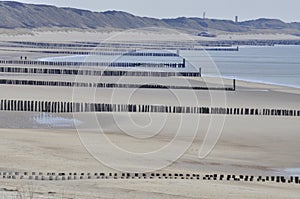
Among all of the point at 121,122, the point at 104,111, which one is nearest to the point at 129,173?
the point at 121,122

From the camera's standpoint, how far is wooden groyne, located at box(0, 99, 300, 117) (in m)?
38.4

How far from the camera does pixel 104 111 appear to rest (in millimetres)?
38219

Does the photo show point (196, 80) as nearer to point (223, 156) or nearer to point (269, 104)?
point (269, 104)

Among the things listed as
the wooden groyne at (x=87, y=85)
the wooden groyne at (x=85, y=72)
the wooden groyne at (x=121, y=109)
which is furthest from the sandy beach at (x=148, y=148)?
the wooden groyne at (x=85, y=72)

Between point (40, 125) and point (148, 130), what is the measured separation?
4.47 metres

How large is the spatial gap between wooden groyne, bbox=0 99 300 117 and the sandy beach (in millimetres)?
1064

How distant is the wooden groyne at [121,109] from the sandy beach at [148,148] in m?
1.06

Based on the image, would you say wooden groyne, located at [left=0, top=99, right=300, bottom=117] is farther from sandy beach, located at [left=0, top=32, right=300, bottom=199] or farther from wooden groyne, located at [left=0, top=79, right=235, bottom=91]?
wooden groyne, located at [left=0, top=79, right=235, bottom=91]

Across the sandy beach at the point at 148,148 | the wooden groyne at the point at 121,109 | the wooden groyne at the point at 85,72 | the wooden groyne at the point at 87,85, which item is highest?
the sandy beach at the point at 148,148

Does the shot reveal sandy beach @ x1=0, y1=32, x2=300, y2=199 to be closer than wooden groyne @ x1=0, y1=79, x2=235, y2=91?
Yes

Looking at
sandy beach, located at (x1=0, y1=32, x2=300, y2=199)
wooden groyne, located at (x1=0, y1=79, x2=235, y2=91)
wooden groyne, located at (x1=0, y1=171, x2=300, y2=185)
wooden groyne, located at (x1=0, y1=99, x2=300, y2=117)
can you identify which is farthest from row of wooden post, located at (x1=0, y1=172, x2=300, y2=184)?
wooden groyne, located at (x1=0, y1=79, x2=235, y2=91)

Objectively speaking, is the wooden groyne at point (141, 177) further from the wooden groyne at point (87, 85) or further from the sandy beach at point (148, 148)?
the wooden groyne at point (87, 85)

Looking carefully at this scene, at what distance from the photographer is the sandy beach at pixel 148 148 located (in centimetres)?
1858

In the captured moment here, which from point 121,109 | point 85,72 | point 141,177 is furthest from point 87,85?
point 141,177
